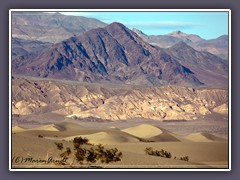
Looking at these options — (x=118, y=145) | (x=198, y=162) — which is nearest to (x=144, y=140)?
(x=118, y=145)

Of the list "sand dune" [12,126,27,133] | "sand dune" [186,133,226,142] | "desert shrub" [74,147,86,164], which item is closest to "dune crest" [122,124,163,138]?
"sand dune" [186,133,226,142]

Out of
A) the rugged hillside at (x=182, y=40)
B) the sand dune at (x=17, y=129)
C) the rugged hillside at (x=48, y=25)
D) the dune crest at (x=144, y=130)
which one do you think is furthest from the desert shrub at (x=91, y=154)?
the rugged hillside at (x=182, y=40)

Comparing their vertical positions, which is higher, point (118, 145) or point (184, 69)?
point (184, 69)

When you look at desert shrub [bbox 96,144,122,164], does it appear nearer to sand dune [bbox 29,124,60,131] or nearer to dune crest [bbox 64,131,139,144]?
dune crest [bbox 64,131,139,144]
